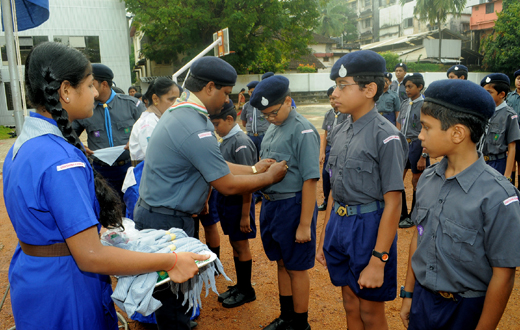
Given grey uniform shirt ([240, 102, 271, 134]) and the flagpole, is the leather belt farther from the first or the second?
grey uniform shirt ([240, 102, 271, 134])

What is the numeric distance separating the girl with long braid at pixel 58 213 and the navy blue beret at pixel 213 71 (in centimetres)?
96

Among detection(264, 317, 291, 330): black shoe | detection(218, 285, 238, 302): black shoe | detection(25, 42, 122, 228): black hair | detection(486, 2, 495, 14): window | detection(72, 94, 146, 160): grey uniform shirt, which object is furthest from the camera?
detection(486, 2, 495, 14): window

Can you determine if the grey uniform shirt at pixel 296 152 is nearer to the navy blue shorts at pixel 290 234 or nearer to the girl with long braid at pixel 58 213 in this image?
the navy blue shorts at pixel 290 234

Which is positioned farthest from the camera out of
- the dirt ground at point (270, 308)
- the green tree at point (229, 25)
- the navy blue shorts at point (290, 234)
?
the green tree at point (229, 25)

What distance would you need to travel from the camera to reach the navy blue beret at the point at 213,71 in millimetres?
2580

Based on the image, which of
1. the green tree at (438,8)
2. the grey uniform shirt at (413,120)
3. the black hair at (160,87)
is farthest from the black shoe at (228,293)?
the green tree at (438,8)

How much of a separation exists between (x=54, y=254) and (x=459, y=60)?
1652 inches

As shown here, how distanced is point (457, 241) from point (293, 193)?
1.46 metres

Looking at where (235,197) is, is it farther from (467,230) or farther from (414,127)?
(414,127)

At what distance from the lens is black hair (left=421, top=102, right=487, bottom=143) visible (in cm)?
182

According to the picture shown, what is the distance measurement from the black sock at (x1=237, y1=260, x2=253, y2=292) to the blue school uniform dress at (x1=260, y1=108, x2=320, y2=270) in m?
0.81

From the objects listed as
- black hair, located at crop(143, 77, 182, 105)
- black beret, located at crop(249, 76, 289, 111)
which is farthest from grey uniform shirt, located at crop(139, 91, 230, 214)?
black hair, located at crop(143, 77, 182, 105)

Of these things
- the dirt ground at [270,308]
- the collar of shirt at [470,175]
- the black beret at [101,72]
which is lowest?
the dirt ground at [270,308]

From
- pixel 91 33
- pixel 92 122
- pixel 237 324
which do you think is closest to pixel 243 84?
pixel 91 33
